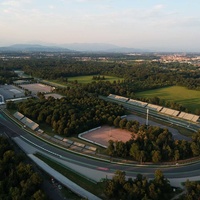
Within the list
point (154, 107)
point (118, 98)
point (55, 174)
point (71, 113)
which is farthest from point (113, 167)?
point (118, 98)

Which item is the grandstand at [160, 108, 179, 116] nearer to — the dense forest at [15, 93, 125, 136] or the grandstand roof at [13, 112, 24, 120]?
the dense forest at [15, 93, 125, 136]

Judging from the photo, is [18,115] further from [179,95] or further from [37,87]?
[179,95]

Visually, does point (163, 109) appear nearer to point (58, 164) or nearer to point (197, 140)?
point (197, 140)

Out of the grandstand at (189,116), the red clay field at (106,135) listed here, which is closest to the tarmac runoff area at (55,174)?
the red clay field at (106,135)

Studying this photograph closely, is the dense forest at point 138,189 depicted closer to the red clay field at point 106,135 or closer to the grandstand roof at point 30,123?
the red clay field at point 106,135

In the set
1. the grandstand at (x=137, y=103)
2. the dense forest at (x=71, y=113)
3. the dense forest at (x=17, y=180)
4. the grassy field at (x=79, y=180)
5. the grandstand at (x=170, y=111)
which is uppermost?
the dense forest at (x=17, y=180)

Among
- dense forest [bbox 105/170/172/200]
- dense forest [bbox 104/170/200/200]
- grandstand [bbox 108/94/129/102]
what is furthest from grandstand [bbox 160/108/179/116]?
dense forest [bbox 105/170/172/200]
